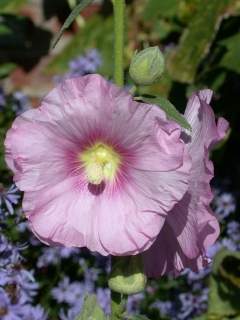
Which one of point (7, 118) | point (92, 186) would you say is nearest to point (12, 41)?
point (7, 118)

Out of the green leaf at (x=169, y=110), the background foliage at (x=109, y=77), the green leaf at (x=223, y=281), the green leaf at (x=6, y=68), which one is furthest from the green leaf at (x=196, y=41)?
the green leaf at (x=169, y=110)

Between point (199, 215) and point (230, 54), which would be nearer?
point (199, 215)

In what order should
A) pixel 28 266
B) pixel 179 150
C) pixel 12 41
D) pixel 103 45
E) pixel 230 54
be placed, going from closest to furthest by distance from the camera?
pixel 179 150 → pixel 28 266 → pixel 230 54 → pixel 103 45 → pixel 12 41

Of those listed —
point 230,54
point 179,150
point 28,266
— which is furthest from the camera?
point 230,54

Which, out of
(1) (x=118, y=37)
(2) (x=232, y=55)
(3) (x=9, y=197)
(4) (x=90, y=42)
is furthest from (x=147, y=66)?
(4) (x=90, y=42)

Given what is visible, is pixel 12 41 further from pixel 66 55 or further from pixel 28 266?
pixel 28 266

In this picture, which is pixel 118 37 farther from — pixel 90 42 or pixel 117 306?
pixel 90 42

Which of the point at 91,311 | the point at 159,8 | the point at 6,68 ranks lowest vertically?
the point at 6,68
